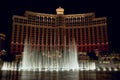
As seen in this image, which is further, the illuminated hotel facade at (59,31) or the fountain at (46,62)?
the illuminated hotel facade at (59,31)

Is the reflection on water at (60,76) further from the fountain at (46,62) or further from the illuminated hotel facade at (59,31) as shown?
the illuminated hotel facade at (59,31)

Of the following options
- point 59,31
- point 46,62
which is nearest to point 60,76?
point 46,62

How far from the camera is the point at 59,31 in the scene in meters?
93.9

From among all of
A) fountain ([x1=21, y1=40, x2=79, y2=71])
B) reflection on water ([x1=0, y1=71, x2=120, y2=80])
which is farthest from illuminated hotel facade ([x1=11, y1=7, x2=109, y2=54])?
reflection on water ([x1=0, y1=71, x2=120, y2=80])

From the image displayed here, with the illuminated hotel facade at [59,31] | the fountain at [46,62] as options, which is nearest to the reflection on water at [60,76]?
the fountain at [46,62]

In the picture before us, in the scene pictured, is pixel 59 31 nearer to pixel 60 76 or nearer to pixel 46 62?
pixel 46 62

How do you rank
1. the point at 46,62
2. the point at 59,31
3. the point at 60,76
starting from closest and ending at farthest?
the point at 60,76
the point at 46,62
the point at 59,31

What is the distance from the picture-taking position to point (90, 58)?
8756 cm

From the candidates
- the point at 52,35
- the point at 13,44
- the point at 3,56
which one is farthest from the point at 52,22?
the point at 3,56

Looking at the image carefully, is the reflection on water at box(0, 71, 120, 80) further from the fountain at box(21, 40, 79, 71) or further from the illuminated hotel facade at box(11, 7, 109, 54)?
the illuminated hotel facade at box(11, 7, 109, 54)

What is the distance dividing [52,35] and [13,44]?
18.6 meters

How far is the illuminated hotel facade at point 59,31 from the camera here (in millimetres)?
89688

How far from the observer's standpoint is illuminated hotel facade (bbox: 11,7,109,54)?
8969cm

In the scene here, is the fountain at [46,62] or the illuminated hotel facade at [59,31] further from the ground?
the illuminated hotel facade at [59,31]
